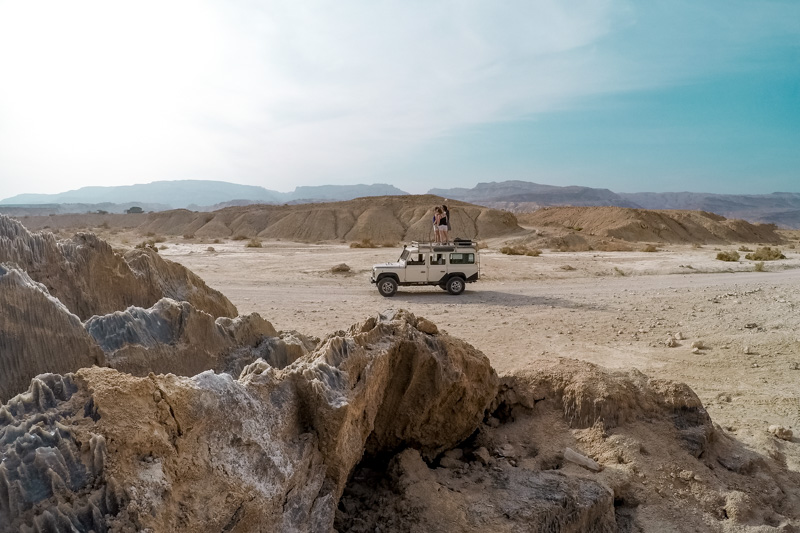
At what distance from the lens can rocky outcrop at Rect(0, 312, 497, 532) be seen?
191cm

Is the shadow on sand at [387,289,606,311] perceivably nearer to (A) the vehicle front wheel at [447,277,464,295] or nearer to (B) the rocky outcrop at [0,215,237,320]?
(A) the vehicle front wheel at [447,277,464,295]

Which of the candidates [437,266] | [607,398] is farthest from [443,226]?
[607,398]

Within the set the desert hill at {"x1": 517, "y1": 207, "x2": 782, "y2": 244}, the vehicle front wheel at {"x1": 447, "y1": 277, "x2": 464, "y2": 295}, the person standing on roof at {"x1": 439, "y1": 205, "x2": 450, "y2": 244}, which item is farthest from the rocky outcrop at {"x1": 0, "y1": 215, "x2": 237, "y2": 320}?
the desert hill at {"x1": 517, "y1": 207, "x2": 782, "y2": 244}

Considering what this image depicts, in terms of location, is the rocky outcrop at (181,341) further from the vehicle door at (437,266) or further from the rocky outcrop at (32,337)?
the vehicle door at (437,266)

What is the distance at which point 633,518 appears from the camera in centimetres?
405

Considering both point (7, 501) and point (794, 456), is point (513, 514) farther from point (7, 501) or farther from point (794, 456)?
point (794, 456)

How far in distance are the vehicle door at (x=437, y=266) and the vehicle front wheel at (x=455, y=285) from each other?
0.36m

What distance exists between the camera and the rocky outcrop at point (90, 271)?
3.88m

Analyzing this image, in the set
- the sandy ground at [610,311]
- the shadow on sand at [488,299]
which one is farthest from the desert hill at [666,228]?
the shadow on sand at [488,299]

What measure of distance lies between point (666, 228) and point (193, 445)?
58737 mm

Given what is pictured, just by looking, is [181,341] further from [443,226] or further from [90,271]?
[443,226]

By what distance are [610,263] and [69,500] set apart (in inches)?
1055

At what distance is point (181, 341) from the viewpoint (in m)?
3.87

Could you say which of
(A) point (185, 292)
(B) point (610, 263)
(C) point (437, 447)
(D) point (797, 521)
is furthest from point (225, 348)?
(B) point (610, 263)
